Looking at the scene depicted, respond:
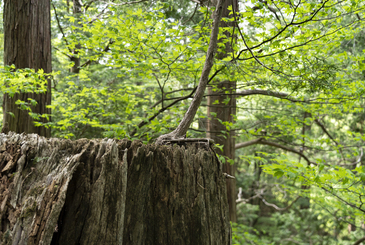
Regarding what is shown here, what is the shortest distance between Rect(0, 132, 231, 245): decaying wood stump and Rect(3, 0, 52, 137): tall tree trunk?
107 inches

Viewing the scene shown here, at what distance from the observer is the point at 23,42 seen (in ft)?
13.4

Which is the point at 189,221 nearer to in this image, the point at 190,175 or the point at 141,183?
the point at 190,175

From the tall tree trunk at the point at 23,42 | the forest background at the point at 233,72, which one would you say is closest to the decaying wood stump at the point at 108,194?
the forest background at the point at 233,72

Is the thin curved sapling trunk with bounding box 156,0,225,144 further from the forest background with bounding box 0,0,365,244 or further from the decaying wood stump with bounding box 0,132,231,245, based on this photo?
the decaying wood stump with bounding box 0,132,231,245

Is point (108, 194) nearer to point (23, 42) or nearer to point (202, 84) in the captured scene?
point (202, 84)

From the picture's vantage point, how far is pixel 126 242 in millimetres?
1429

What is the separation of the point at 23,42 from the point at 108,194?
12.8ft

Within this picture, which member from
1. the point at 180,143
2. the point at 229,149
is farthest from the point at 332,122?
the point at 180,143

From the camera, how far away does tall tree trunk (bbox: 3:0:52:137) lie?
406 cm

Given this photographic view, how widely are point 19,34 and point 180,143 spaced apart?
3.66m

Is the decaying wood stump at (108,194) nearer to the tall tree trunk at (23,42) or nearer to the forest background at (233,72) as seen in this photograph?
the forest background at (233,72)

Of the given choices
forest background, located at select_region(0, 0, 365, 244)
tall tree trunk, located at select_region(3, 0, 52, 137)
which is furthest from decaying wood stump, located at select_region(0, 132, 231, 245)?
tall tree trunk, located at select_region(3, 0, 52, 137)

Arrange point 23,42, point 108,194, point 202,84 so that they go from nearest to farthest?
point 108,194 < point 202,84 < point 23,42

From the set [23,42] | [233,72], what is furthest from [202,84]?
[23,42]
